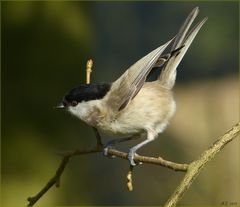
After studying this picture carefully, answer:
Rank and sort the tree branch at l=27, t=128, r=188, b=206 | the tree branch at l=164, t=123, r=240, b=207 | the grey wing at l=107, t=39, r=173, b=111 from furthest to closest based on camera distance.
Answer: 1. the grey wing at l=107, t=39, r=173, b=111
2. the tree branch at l=27, t=128, r=188, b=206
3. the tree branch at l=164, t=123, r=240, b=207

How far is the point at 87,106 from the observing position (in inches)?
87.8

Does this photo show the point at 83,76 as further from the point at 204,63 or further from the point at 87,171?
the point at 204,63

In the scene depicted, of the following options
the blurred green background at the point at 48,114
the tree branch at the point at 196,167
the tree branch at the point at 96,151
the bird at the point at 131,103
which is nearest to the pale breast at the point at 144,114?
the bird at the point at 131,103

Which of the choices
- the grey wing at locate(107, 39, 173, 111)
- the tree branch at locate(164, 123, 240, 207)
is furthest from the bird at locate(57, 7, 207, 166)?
the tree branch at locate(164, 123, 240, 207)

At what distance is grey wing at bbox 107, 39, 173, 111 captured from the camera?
7.63 ft

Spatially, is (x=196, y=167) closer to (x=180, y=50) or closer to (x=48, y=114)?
(x=180, y=50)

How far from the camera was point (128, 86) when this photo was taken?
7.80 feet

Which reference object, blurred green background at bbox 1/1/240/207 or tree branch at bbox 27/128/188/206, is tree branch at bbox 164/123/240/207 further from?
blurred green background at bbox 1/1/240/207

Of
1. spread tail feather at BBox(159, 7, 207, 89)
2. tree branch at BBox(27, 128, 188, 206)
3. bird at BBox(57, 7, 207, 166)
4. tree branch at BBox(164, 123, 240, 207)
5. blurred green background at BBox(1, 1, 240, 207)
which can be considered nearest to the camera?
tree branch at BBox(164, 123, 240, 207)

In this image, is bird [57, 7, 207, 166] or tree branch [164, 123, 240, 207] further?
bird [57, 7, 207, 166]

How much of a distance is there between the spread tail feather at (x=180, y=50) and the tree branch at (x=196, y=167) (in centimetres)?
94

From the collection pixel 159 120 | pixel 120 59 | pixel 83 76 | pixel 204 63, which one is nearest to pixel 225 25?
pixel 204 63

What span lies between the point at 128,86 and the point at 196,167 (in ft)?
3.23

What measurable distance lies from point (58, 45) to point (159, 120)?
1995 millimetres
